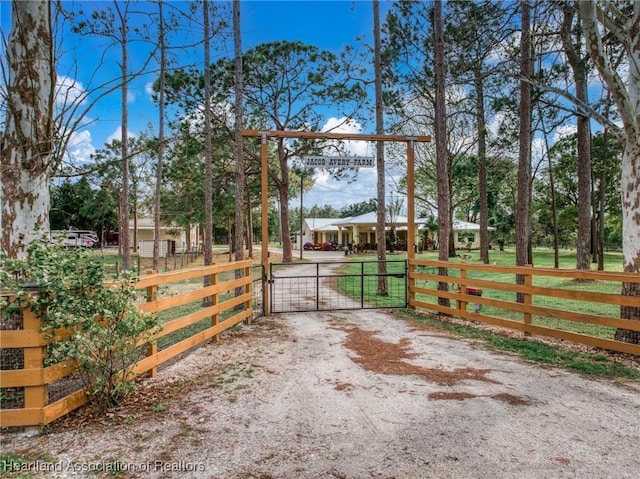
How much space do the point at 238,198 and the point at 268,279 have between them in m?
1.78

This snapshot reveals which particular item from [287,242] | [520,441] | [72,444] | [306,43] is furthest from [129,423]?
[287,242]

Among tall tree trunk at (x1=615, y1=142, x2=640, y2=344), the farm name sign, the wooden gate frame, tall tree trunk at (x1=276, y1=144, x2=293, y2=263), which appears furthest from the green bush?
tall tree trunk at (x1=276, y1=144, x2=293, y2=263)

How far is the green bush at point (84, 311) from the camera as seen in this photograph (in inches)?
105

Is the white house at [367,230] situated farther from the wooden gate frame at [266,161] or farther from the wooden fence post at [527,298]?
the wooden fence post at [527,298]

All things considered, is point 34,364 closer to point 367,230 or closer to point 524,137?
point 524,137

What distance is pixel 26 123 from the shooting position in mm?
3086

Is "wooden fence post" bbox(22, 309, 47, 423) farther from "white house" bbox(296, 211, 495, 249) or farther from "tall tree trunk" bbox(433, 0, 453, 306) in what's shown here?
"white house" bbox(296, 211, 495, 249)

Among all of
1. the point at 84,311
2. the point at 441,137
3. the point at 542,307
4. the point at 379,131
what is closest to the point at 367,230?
the point at 379,131

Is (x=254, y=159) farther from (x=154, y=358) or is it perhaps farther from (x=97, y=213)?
(x=97, y=213)

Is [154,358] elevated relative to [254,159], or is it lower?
lower

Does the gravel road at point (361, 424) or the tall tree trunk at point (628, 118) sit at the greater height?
the tall tree trunk at point (628, 118)

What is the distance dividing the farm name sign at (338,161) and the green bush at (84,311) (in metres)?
4.81

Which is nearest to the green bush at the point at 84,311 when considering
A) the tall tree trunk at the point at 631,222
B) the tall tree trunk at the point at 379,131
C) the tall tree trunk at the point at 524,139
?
the tall tree trunk at the point at 631,222

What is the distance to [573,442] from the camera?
8.70 feet
